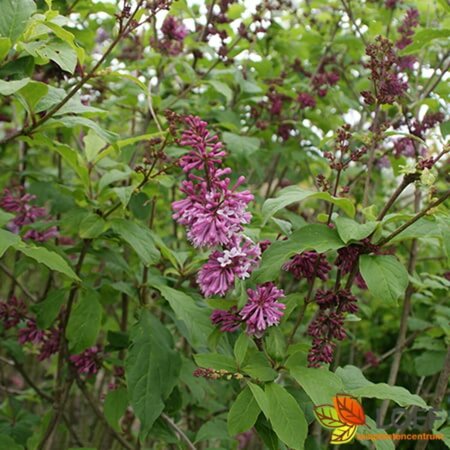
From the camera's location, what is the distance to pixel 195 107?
150 inches

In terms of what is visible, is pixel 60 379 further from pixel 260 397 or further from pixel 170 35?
pixel 170 35

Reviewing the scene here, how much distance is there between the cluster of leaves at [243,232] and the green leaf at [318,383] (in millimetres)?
10

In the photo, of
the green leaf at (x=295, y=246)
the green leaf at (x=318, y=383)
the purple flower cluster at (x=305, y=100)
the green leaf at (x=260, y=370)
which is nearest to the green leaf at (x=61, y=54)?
the green leaf at (x=295, y=246)

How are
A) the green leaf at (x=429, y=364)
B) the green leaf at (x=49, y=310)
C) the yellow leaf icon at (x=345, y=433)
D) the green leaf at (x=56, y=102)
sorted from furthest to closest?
1. the green leaf at (x=429, y=364)
2. the green leaf at (x=49, y=310)
3. the green leaf at (x=56, y=102)
4. the yellow leaf icon at (x=345, y=433)

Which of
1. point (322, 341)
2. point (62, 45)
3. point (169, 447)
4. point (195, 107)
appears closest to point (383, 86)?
point (322, 341)

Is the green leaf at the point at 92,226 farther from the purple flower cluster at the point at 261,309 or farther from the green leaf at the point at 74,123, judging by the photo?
the purple flower cluster at the point at 261,309

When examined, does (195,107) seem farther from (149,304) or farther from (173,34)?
(149,304)

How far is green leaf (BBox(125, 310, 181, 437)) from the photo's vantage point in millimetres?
2359

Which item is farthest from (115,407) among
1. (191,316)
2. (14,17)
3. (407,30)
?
(407,30)

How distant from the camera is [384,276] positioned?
188cm

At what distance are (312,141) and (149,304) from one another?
1.63 meters

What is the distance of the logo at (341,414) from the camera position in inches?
76.3

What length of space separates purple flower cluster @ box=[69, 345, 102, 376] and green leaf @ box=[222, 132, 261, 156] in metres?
1.26

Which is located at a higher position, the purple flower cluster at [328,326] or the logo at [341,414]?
the purple flower cluster at [328,326]
